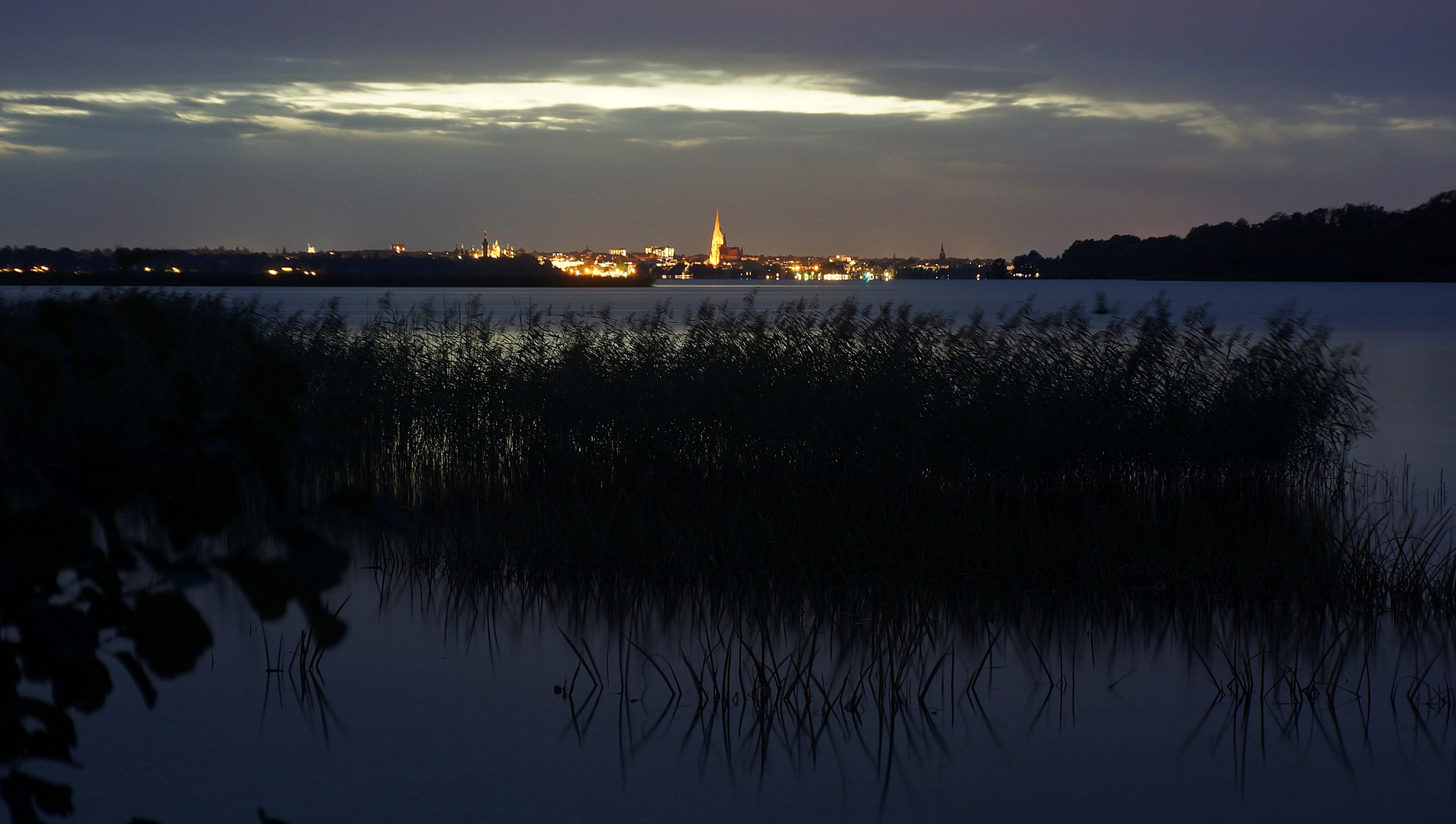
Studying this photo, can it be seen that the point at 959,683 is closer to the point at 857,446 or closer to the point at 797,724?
the point at 797,724

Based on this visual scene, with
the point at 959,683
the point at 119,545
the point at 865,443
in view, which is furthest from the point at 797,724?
the point at 865,443

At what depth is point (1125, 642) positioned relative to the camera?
25.3 ft

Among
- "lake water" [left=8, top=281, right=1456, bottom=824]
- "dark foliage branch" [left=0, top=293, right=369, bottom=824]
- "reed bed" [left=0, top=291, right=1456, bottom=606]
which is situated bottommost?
"lake water" [left=8, top=281, right=1456, bottom=824]

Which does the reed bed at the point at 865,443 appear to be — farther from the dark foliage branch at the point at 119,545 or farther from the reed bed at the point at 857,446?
the dark foliage branch at the point at 119,545

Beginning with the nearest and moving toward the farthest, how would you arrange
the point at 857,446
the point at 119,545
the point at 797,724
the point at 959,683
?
the point at 119,545 < the point at 797,724 < the point at 959,683 < the point at 857,446

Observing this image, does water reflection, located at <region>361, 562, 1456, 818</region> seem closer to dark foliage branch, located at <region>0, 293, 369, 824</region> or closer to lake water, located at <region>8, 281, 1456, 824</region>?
lake water, located at <region>8, 281, 1456, 824</region>

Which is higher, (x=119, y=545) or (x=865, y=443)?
(x=119, y=545)

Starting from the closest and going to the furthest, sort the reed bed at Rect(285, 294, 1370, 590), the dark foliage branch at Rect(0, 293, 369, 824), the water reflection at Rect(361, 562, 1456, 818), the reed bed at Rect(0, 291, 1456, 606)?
the dark foliage branch at Rect(0, 293, 369, 824)
the water reflection at Rect(361, 562, 1456, 818)
the reed bed at Rect(0, 291, 1456, 606)
the reed bed at Rect(285, 294, 1370, 590)

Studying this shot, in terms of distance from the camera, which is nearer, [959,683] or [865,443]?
[959,683]

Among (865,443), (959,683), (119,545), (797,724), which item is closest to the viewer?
(119,545)

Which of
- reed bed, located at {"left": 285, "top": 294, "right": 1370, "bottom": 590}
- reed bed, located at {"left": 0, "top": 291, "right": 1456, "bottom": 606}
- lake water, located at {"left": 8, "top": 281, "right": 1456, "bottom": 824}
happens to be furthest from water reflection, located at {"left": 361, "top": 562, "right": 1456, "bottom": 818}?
reed bed, located at {"left": 285, "top": 294, "right": 1370, "bottom": 590}

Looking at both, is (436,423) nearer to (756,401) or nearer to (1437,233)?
(756,401)

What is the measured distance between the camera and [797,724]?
6.27 metres

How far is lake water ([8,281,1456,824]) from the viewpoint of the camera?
5762 mm
